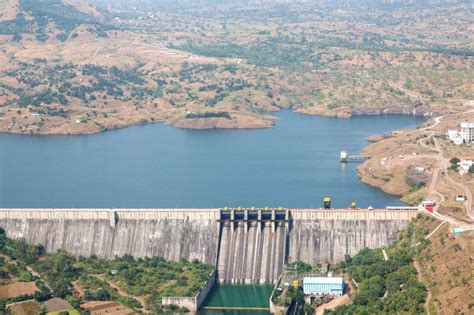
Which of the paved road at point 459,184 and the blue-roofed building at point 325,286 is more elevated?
the paved road at point 459,184

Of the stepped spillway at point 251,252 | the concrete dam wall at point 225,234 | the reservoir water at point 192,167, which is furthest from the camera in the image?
the reservoir water at point 192,167

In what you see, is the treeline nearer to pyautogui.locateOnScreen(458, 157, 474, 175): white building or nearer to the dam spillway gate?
the dam spillway gate

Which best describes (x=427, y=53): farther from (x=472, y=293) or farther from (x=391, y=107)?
(x=472, y=293)

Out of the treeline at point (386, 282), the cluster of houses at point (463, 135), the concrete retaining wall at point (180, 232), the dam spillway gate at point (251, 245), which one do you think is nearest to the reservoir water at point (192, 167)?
the concrete retaining wall at point (180, 232)

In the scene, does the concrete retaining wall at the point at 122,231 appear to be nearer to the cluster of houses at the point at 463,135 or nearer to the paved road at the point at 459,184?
the paved road at the point at 459,184

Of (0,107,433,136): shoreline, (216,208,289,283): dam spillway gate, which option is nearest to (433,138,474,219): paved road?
(216,208,289,283): dam spillway gate

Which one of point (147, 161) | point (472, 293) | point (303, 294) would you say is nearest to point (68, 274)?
point (303, 294)
